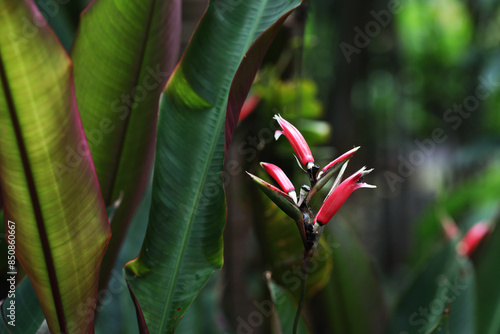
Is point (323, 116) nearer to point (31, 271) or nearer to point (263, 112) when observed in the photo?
point (263, 112)

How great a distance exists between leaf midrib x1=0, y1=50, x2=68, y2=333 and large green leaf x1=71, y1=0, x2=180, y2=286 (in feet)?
0.45

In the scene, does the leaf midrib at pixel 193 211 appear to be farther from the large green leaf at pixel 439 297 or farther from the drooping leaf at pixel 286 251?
the large green leaf at pixel 439 297

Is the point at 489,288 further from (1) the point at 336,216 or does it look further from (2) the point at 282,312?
(2) the point at 282,312

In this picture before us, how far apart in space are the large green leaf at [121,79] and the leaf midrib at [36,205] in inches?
5.4

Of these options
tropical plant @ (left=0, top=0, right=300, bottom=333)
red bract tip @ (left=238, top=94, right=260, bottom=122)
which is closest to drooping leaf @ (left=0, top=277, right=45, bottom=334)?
tropical plant @ (left=0, top=0, right=300, bottom=333)

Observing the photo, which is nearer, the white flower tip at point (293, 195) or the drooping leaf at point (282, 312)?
the white flower tip at point (293, 195)

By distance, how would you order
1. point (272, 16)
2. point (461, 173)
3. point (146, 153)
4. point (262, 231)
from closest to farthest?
point (272, 16), point (146, 153), point (262, 231), point (461, 173)

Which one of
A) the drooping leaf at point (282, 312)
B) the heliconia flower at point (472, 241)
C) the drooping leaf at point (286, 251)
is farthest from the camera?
the heliconia flower at point (472, 241)

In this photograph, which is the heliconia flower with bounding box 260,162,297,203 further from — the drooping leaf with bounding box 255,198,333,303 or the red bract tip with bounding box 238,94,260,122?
the red bract tip with bounding box 238,94,260,122

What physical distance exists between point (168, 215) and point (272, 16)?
9.1 inches

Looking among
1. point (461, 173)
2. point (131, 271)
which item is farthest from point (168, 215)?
point (461, 173)

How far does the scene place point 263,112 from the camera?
A: 0.91 meters

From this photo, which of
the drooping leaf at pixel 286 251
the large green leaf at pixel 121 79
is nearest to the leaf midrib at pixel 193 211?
the large green leaf at pixel 121 79

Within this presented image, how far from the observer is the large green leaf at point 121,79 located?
526 millimetres
